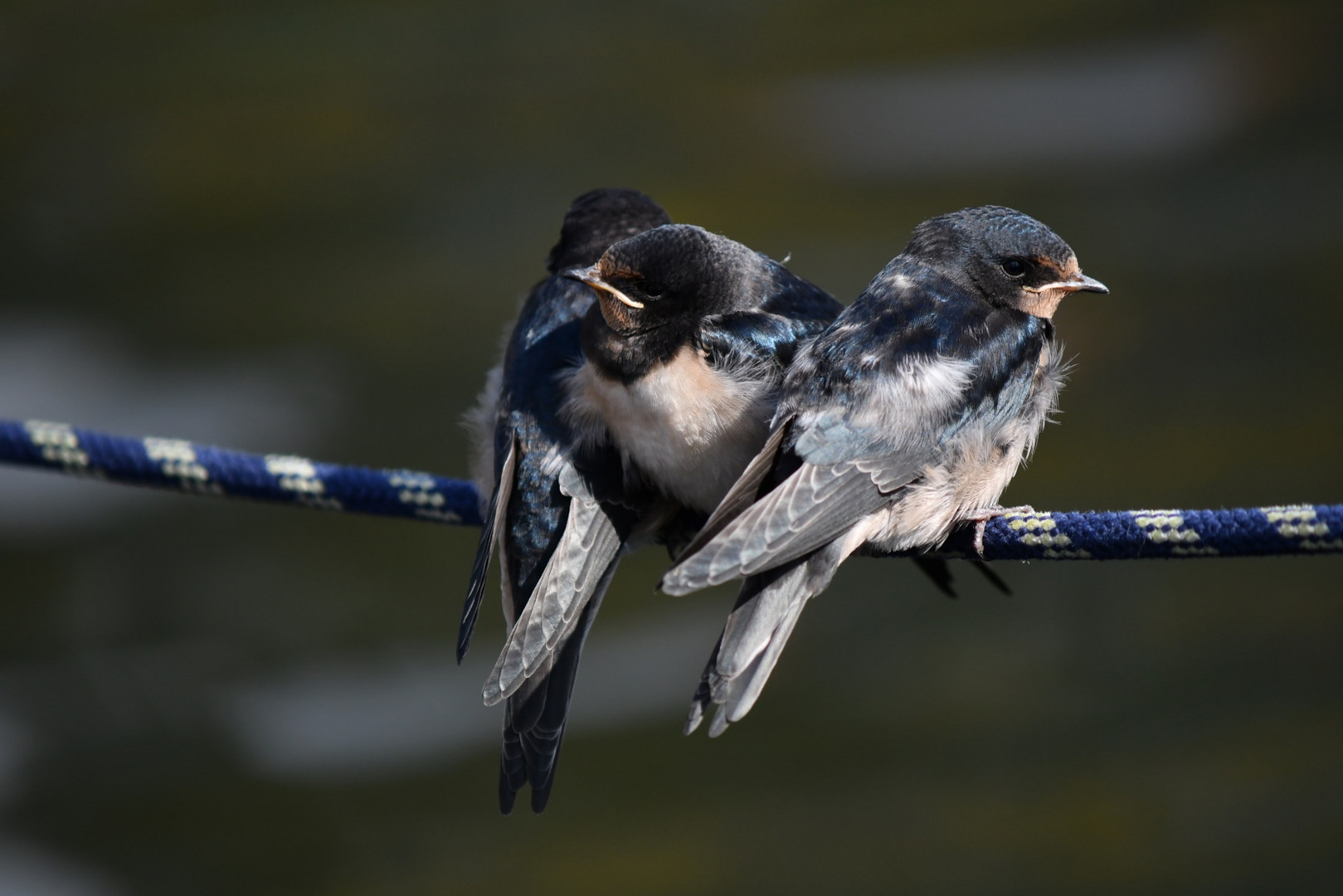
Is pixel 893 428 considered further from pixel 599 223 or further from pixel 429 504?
pixel 599 223

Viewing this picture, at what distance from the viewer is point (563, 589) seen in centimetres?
168

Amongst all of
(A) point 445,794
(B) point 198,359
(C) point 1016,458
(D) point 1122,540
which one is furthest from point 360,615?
(D) point 1122,540

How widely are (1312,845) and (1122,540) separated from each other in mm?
3680

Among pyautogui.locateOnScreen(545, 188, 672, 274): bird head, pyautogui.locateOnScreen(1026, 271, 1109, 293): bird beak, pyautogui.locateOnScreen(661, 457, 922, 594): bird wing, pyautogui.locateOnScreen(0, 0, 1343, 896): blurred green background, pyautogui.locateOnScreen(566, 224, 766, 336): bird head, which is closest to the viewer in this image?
pyautogui.locateOnScreen(661, 457, 922, 594): bird wing

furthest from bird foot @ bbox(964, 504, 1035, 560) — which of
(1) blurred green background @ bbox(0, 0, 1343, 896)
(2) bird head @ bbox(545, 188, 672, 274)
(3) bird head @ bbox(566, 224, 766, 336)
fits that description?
(1) blurred green background @ bbox(0, 0, 1343, 896)

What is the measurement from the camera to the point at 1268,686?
4.34m

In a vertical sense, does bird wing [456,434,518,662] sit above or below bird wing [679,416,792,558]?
below

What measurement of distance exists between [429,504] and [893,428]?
68cm

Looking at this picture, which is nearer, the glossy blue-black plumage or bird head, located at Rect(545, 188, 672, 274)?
the glossy blue-black plumage

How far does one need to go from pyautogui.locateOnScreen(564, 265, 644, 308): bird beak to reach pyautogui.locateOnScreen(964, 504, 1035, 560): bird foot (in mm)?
507

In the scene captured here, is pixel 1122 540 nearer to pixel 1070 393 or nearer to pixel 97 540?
pixel 1070 393

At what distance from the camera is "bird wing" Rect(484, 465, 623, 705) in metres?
1.61

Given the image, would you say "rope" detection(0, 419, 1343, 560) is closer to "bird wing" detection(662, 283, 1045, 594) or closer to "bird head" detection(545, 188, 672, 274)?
"bird wing" detection(662, 283, 1045, 594)

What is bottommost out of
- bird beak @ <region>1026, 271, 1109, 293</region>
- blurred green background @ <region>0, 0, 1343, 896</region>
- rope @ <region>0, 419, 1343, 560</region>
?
blurred green background @ <region>0, 0, 1343, 896</region>
